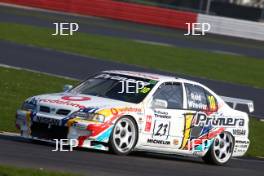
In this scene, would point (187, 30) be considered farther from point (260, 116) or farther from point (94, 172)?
point (94, 172)

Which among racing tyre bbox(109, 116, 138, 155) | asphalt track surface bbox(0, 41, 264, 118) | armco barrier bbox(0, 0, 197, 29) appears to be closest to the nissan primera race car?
racing tyre bbox(109, 116, 138, 155)

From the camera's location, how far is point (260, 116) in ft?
71.5

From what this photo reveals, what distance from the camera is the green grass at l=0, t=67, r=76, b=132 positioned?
1623cm

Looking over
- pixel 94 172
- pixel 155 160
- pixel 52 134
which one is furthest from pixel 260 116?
pixel 94 172

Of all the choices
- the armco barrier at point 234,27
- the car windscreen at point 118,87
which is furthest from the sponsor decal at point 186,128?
the armco barrier at point 234,27

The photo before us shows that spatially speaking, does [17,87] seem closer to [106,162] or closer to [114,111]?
[114,111]

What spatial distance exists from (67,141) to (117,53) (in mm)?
18435

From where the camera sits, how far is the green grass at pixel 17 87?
16.2 meters

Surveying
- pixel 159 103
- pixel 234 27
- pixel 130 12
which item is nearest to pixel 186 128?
pixel 159 103

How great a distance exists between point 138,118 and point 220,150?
1.97 metres

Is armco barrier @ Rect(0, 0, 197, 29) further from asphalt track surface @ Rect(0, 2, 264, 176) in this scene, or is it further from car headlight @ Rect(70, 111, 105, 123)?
car headlight @ Rect(70, 111, 105, 123)

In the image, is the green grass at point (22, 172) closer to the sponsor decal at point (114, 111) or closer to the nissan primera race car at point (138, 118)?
the nissan primera race car at point (138, 118)

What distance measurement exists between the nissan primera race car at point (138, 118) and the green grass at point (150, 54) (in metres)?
13.2

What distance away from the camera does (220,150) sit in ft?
47.6
